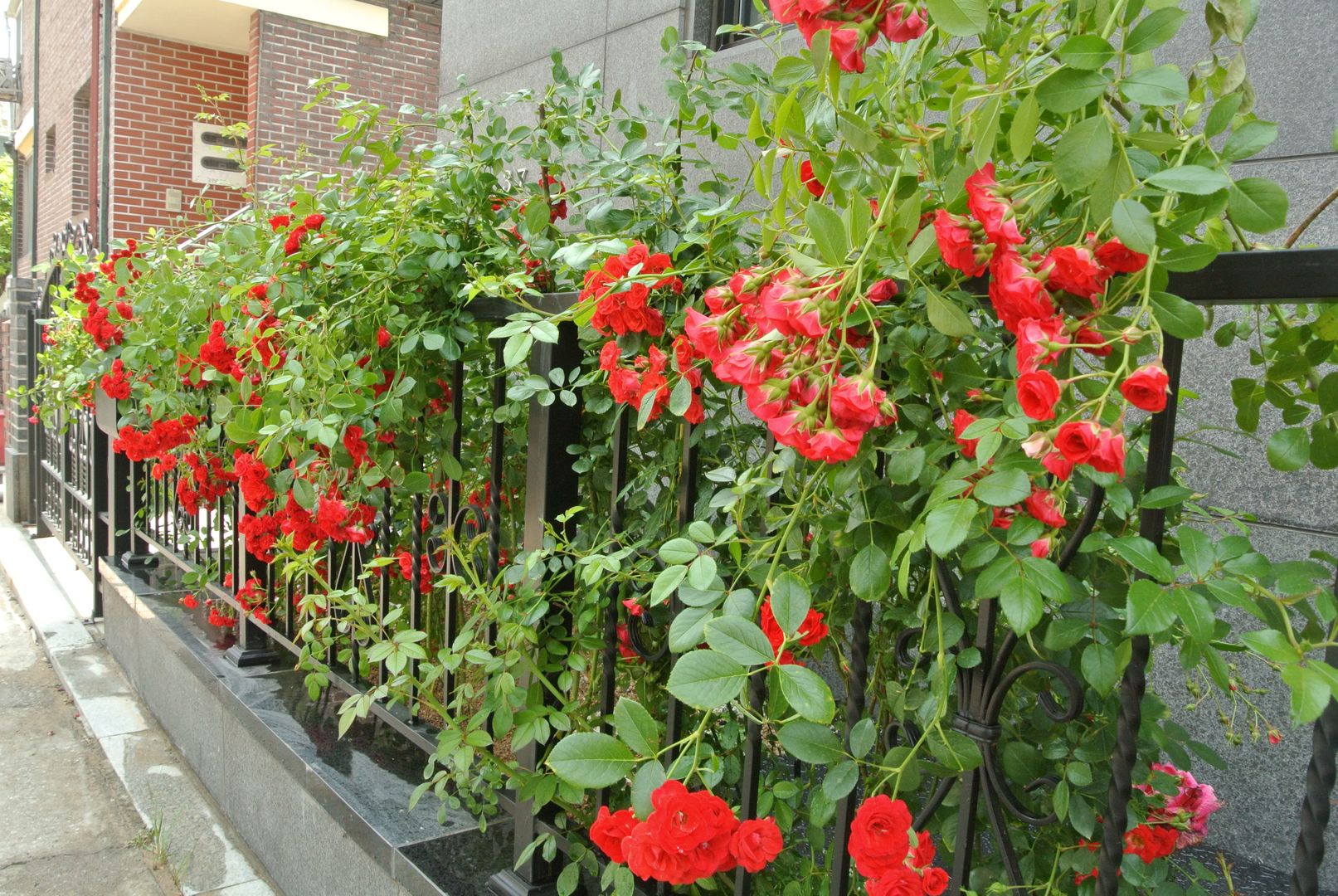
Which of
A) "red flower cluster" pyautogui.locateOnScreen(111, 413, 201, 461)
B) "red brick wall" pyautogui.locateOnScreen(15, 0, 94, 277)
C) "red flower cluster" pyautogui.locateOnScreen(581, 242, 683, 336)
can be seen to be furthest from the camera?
"red brick wall" pyautogui.locateOnScreen(15, 0, 94, 277)

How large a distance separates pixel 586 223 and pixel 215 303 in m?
1.75

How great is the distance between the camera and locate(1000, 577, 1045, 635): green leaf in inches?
39.8

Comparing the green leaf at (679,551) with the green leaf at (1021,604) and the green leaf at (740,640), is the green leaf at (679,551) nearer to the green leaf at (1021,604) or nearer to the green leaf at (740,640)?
the green leaf at (740,640)

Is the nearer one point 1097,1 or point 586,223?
point 1097,1

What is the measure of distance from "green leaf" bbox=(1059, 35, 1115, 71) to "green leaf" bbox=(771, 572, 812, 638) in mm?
624

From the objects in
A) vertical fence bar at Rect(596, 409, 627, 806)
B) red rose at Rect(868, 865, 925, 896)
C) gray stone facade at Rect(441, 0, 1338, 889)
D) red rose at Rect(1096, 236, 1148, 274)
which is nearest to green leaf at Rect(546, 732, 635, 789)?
red rose at Rect(868, 865, 925, 896)

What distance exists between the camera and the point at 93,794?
3674mm

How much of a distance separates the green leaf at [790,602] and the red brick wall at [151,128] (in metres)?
12.1

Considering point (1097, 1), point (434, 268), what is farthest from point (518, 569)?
point (1097, 1)

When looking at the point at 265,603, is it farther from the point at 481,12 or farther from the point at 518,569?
the point at 481,12

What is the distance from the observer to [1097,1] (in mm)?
997

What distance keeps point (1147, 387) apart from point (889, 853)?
0.61 m

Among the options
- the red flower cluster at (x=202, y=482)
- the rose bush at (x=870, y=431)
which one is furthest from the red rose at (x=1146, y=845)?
the red flower cluster at (x=202, y=482)

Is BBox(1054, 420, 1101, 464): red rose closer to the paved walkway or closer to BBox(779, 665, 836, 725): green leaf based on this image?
BBox(779, 665, 836, 725): green leaf
